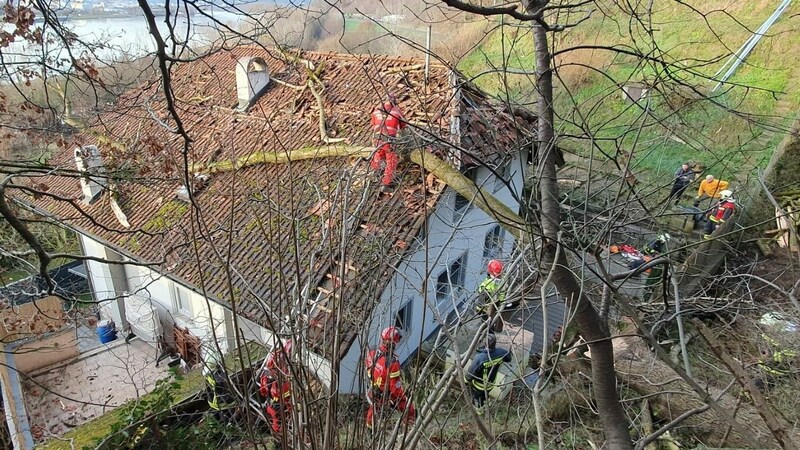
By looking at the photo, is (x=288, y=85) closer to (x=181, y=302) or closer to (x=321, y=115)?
(x=321, y=115)

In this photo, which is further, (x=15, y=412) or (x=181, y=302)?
(x=181, y=302)

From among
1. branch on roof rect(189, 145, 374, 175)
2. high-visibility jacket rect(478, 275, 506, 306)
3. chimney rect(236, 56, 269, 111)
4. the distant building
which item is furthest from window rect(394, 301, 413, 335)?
chimney rect(236, 56, 269, 111)

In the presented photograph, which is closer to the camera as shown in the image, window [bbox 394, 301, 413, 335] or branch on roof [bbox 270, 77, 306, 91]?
window [bbox 394, 301, 413, 335]

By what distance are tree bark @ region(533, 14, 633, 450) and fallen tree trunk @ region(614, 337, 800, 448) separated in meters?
1.23

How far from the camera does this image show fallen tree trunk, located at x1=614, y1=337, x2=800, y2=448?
4734 millimetres

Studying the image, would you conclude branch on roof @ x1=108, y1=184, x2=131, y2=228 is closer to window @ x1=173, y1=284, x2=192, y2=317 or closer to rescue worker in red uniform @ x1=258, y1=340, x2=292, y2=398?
window @ x1=173, y1=284, x2=192, y2=317

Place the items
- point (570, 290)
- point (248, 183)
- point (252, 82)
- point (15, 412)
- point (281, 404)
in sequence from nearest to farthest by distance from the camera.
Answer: point (281, 404) → point (570, 290) → point (15, 412) → point (248, 183) → point (252, 82)

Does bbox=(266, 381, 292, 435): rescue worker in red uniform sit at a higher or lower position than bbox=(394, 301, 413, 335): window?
higher

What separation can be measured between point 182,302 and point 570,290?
29.2 ft

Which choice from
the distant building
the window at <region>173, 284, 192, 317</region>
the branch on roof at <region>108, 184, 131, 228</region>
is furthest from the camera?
the window at <region>173, 284, 192, 317</region>

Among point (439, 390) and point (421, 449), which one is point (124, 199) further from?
point (439, 390)

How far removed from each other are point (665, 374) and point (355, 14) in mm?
5646

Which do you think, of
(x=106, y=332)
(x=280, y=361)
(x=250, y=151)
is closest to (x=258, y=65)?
(x=250, y=151)

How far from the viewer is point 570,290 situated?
3.63 m
